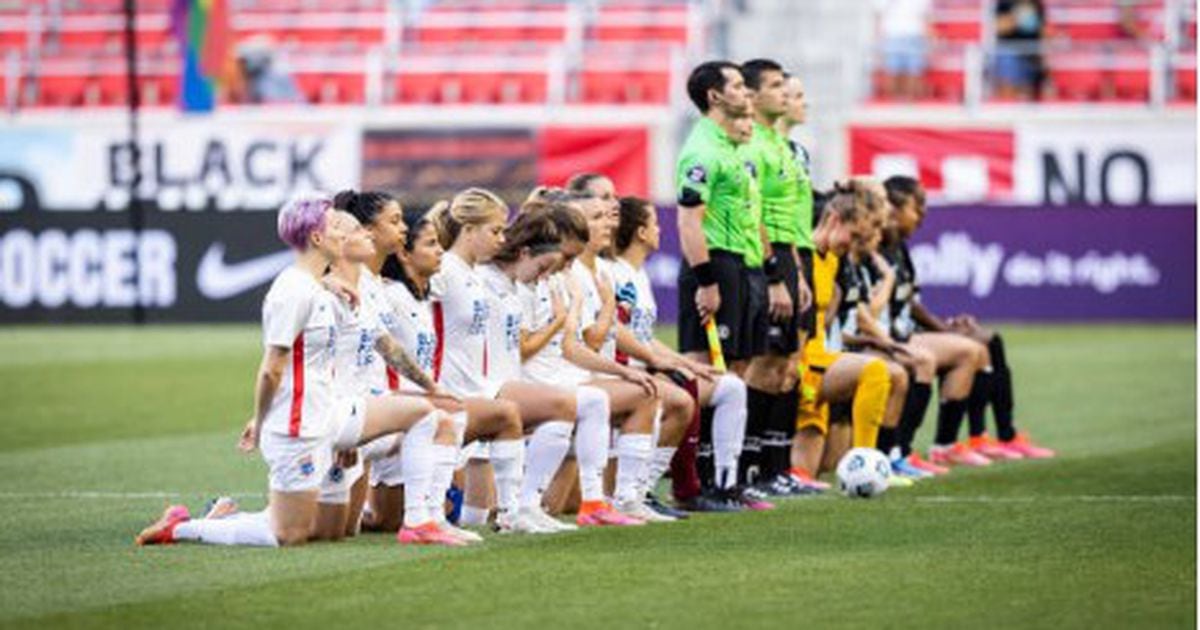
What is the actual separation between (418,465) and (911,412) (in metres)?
5.04

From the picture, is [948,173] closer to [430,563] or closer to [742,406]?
[742,406]

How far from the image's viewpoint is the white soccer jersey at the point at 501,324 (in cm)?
1239

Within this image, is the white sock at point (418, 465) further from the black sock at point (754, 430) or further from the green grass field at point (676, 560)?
the black sock at point (754, 430)

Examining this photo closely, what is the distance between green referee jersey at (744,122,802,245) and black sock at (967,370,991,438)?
260 centimetres

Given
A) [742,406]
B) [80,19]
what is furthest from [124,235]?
[742,406]

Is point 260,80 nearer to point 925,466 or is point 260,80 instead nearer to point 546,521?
point 925,466

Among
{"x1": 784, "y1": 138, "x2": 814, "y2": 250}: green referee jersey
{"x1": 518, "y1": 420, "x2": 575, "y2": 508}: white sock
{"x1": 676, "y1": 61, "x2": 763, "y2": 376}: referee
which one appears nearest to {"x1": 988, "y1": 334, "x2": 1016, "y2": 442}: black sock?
{"x1": 784, "y1": 138, "x2": 814, "y2": 250}: green referee jersey

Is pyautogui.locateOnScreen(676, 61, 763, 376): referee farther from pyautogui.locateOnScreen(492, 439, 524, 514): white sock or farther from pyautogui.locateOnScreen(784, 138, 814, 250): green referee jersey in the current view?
pyautogui.locateOnScreen(492, 439, 524, 514): white sock

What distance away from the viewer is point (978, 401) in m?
16.9

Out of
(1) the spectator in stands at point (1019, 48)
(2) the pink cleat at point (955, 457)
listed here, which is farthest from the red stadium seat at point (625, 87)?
(2) the pink cleat at point (955, 457)

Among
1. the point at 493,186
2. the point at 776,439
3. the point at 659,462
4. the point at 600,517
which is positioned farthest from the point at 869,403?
the point at 493,186

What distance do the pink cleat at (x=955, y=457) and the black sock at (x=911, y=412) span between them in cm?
33

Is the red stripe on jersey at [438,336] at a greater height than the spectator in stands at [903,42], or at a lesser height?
lesser

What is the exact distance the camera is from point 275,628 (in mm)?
9117
